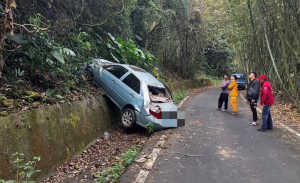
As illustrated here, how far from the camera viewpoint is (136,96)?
8.42 metres

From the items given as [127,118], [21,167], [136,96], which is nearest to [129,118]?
[127,118]

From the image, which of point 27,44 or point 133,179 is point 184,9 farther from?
point 133,179

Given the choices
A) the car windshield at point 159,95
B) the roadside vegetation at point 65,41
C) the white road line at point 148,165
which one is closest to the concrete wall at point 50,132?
the roadside vegetation at point 65,41

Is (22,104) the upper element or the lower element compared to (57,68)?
lower

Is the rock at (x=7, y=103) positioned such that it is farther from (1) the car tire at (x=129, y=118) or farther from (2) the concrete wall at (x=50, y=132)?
(1) the car tire at (x=129, y=118)

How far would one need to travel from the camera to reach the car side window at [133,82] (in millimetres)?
8614

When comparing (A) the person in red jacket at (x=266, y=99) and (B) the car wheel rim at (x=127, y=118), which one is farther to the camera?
(B) the car wheel rim at (x=127, y=118)

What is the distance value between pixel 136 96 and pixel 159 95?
4.14 ft

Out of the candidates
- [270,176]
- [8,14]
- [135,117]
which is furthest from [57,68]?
[270,176]

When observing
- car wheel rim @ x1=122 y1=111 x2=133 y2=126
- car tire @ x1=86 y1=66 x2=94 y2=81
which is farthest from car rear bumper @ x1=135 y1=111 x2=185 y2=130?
car tire @ x1=86 y1=66 x2=94 y2=81

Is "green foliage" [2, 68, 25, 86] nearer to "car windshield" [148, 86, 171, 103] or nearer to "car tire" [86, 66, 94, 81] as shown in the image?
"car tire" [86, 66, 94, 81]

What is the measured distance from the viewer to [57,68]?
24.3ft

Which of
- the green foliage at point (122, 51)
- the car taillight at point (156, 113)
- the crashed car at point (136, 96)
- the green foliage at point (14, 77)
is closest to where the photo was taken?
the green foliage at point (14, 77)

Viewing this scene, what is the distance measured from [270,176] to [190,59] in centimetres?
2216
